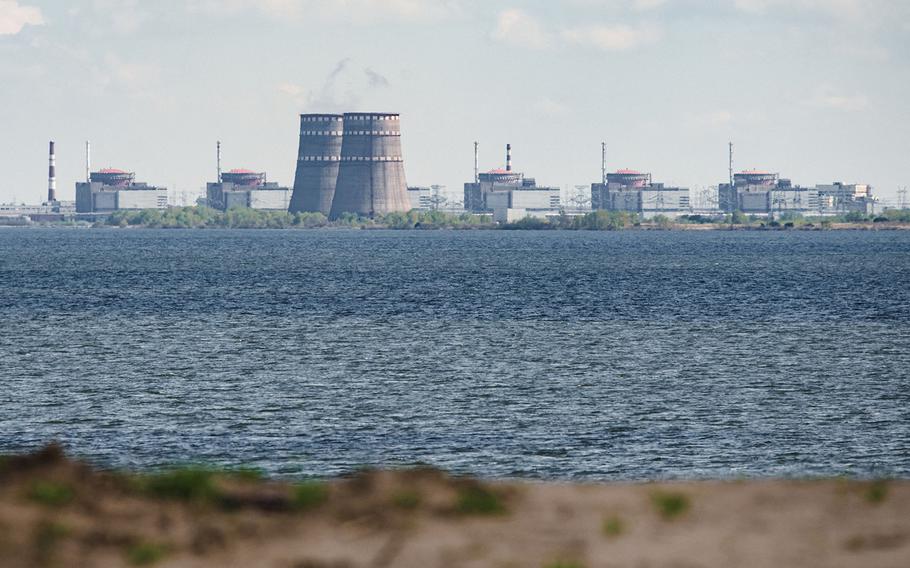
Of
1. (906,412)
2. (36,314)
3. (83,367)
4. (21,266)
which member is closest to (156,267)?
(21,266)

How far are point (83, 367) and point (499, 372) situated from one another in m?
13.1

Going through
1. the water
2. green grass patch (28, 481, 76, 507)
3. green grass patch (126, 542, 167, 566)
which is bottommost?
the water

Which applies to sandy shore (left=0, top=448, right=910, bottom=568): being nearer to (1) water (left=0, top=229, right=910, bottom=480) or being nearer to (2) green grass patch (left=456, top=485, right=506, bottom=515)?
(2) green grass patch (left=456, top=485, right=506, bottom=515)

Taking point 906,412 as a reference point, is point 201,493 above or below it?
above

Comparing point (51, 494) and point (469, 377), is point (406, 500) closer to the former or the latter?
point (51, 494)

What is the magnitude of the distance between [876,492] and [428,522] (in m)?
3.88

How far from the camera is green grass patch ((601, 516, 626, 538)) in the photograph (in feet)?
36.4

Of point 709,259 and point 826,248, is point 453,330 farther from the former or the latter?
point 826,248

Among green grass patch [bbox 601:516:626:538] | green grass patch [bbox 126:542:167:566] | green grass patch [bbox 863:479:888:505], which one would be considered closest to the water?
green grass patch [bbox 863:479:888:505]

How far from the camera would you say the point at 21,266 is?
129 meters

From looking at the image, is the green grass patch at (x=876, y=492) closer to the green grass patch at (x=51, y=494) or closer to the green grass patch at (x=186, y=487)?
the green grass patch at (x=186, y=487)

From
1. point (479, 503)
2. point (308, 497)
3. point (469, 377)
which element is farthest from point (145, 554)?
point (469, 377)

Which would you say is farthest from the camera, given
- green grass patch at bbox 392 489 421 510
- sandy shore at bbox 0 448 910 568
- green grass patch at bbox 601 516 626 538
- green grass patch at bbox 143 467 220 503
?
green grass patch at bbox 143 467 220 503

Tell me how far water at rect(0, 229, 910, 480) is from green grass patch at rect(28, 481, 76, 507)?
14866 millimetres
